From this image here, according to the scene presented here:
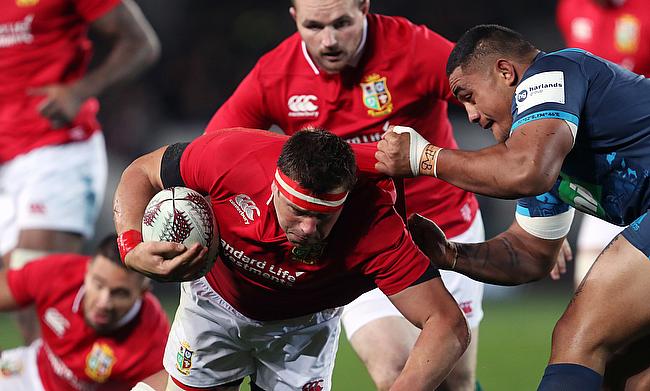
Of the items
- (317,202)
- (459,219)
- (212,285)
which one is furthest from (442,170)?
(459,219)

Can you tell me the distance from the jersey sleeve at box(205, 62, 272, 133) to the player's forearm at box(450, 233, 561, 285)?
Answer: 4.86 feet

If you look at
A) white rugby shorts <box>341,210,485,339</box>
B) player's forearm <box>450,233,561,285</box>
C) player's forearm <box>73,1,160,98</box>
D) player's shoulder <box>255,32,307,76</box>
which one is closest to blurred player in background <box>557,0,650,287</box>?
white rugby shorts <box>341,210,485,339</box>

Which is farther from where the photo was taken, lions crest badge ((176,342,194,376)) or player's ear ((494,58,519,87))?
lions crest badge ((176,342,194,376))

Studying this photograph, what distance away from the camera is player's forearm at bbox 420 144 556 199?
4301 millimetres

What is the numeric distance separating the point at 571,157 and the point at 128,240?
6.43ft

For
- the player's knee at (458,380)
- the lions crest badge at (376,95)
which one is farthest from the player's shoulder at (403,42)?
the player's knee at (458,380)

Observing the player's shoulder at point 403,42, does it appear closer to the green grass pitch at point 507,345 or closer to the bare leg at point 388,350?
the bare leg at point 388,350

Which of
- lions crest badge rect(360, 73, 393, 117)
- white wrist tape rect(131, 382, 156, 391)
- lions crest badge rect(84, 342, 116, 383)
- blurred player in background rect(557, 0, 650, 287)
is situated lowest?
lions crest badge rect(84, 342, 116, 383)

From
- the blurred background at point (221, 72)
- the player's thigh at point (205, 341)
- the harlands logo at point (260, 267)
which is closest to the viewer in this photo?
the harlands logo at point (260, 267)

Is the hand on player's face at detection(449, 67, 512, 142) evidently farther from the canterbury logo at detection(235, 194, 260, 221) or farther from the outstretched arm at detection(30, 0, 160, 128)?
the outstretched arm at detection(30, 0, 160, 128)

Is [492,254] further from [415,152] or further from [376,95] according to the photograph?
[376,95]

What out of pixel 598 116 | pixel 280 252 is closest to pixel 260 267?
pixel 280 252

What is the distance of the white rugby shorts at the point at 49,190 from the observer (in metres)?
7.49

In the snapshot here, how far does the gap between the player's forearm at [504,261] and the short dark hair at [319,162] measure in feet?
2.94
